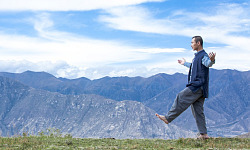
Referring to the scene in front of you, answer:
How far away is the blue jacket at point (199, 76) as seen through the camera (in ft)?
32.5

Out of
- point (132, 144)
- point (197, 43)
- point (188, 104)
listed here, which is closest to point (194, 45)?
point (197, 43)

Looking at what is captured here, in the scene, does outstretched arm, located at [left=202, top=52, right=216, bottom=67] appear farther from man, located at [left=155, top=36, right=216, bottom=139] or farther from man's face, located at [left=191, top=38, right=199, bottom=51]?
man's face, located at [left=191, top=38, right=199, bottom=51]

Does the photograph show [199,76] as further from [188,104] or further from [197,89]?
[188,104]

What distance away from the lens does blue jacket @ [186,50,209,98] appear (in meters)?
9.91

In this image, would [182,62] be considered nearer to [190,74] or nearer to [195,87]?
[190,74]

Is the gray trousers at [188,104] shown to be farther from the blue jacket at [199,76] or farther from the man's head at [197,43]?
the man's head at [197,43]

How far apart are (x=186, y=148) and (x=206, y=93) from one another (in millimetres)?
2052

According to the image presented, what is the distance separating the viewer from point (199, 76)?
393 inches

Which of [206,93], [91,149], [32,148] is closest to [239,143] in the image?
[206,93]

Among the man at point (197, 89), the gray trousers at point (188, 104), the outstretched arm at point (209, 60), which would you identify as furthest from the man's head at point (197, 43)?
the gray trousers at point (188, 104)

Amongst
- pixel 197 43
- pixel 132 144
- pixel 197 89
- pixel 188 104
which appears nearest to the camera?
pixel 132 144

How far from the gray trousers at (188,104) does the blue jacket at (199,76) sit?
0.15 m

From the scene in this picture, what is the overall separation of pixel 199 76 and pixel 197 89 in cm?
42

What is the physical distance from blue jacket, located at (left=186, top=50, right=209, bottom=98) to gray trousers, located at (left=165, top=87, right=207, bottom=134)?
0.50 feet
